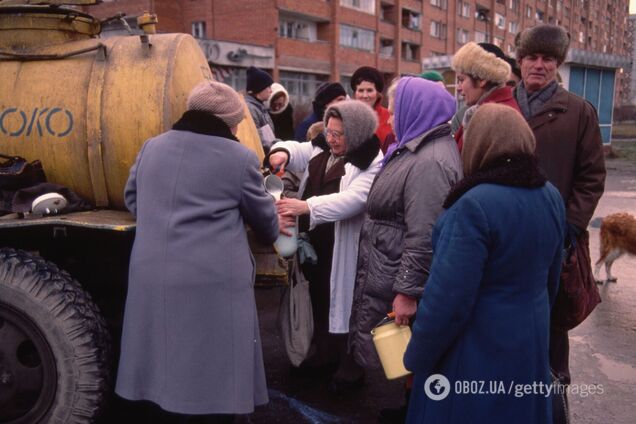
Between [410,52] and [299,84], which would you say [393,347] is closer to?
[299,84]

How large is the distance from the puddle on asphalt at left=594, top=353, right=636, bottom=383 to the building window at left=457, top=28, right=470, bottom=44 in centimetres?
5669

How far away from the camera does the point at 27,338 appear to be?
287cm

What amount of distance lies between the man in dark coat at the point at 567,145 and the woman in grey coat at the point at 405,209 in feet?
1.98

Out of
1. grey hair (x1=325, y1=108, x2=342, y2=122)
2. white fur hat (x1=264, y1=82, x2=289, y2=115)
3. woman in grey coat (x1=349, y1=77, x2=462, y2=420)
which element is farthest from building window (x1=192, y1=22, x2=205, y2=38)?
woman in grey coat (x1=349, y1=77, x2=462, y2=420)

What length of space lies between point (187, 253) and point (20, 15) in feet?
6.17

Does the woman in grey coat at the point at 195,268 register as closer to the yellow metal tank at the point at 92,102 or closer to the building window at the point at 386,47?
the yellow metal tank at the point at 92,102

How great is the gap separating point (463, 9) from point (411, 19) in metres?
11.0

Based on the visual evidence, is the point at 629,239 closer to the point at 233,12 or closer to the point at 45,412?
the point at 45,412

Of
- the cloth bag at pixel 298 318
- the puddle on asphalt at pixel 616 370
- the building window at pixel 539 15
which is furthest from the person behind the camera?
the building window at pixel 539 15

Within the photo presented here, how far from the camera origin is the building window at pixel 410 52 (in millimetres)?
49531

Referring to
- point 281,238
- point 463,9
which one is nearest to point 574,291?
point 281,238

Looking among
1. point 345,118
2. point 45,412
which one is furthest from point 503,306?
point 45,412

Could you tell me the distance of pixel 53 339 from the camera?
2.73m

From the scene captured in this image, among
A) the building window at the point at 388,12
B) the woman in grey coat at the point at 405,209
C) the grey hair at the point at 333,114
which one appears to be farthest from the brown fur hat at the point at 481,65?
the building window at the point at 388,12
